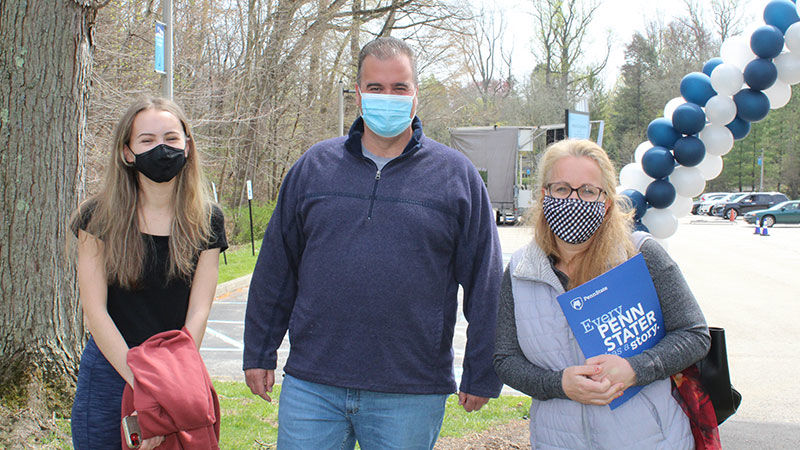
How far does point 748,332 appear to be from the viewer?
9.59 metres

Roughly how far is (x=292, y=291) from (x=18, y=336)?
2.44 meters

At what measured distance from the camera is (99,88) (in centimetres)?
1132

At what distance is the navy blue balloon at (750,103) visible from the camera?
177 inches

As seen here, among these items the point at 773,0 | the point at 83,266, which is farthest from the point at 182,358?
the point at 773,0

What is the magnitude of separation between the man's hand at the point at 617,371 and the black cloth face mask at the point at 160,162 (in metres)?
1.72

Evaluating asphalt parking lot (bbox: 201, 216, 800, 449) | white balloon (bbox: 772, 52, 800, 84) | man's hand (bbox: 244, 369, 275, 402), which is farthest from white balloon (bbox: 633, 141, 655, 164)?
man's hand (bbox: 244, 369, 275, 402)

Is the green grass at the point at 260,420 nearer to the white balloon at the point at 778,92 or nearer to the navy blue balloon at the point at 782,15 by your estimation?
the white balloon at the point at 778,92

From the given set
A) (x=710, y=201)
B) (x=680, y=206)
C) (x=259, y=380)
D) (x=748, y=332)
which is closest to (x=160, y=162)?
(x=259, y=380)

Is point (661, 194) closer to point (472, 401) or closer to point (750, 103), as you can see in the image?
point (750, 103)

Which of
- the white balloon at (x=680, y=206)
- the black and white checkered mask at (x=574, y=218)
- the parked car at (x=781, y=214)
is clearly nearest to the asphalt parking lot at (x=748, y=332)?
the white balloon at (x=680, y=206)

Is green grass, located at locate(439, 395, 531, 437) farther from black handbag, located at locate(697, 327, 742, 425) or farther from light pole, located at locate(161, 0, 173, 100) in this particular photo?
light pole, located at locate(161, 0, 173, 100)

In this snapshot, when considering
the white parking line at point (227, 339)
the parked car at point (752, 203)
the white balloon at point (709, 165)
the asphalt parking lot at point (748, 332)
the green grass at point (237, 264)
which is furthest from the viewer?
the parked car at point (752, 203)

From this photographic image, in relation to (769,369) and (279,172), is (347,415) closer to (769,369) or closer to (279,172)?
(769,369)

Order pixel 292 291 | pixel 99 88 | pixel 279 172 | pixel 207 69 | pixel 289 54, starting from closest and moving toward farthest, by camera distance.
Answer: pixel 292 291
pixel 99 88
pixel 207 69
pixel 289 54
pixel 279 172
